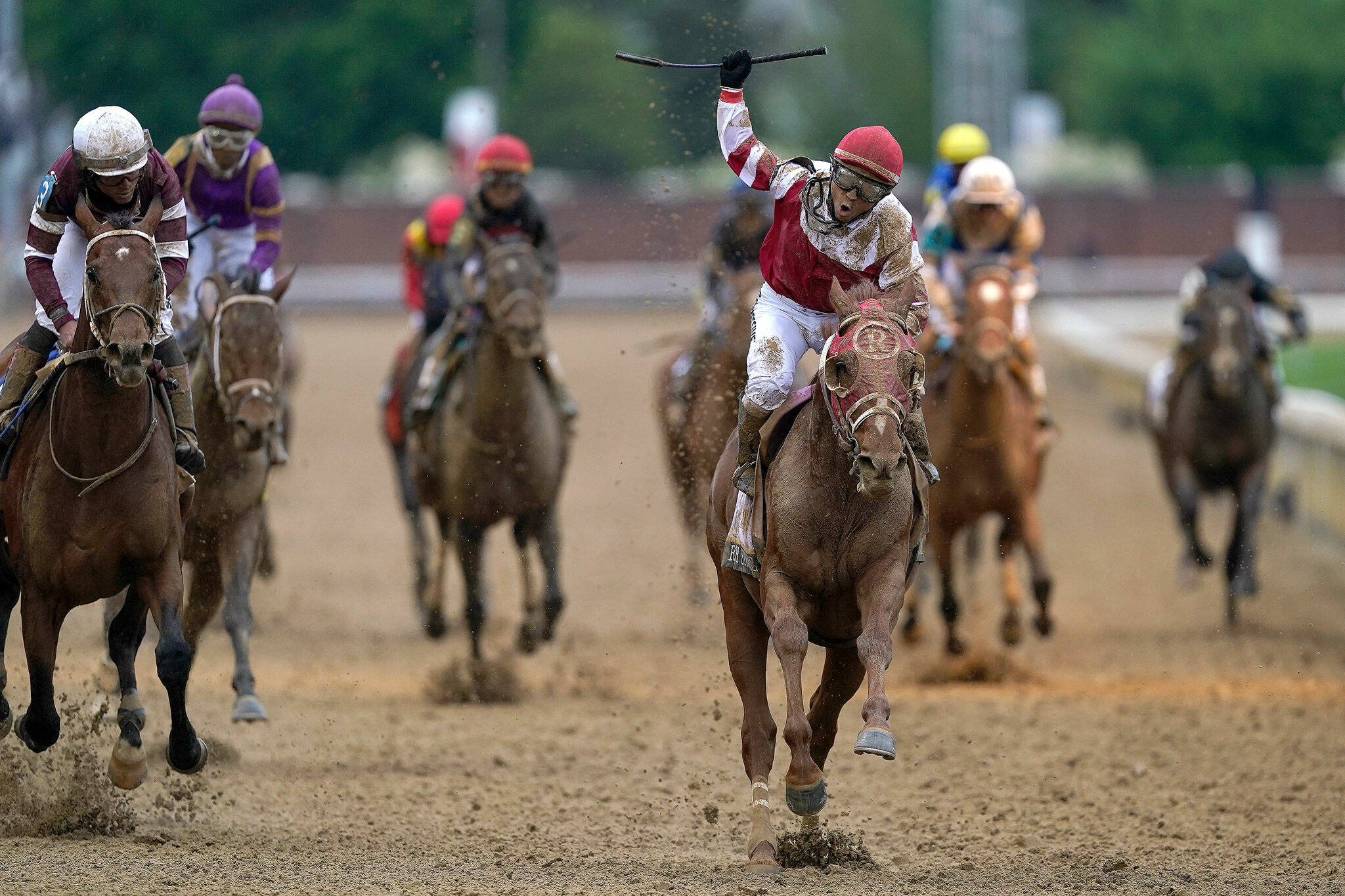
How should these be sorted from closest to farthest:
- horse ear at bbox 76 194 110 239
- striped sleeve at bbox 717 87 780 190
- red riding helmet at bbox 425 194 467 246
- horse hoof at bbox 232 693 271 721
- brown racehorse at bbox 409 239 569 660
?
horse ear at bbox 76 194 110 239 < striped sleeve at bbox 717 87 780 190 < horse hoof at bbox 232 693 271 721 < brown racehorse at bbox 409 239 569 660 < red riding helmet at bbox 425 194 467 246

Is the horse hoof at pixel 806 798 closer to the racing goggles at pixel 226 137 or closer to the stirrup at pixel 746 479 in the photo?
the stirrup at pixel 746 479

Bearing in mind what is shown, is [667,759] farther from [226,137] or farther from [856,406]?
[226,137]

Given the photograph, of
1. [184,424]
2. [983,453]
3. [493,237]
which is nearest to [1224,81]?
[983,453]

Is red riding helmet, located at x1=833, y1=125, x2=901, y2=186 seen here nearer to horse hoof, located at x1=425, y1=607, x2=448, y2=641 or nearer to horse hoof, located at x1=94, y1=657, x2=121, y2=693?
horse hoof, located at x1=94, y1=657, x2=121, y2=693

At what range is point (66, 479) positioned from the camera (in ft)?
22.7

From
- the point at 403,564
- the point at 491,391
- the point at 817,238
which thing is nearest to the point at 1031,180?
the point at 403,564

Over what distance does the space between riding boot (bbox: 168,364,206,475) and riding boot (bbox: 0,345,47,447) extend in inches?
20.9

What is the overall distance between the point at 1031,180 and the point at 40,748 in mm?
49772

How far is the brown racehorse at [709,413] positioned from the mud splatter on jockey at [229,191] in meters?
2.75

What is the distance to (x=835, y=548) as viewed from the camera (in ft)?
21.7

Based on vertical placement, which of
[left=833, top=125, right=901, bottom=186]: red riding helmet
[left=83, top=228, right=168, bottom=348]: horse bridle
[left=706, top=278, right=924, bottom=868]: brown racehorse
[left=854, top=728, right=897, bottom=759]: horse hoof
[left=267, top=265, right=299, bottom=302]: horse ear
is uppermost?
[left=833, top=125, right=901, bottom=186]: red riding helmet

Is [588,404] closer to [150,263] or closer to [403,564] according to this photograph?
[403,564]

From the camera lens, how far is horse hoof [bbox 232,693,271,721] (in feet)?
30.1

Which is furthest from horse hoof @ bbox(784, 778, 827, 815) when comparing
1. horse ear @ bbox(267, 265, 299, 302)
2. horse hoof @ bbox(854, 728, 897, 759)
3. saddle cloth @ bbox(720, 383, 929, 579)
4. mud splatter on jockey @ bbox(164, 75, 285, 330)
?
mud splatter on jockey @ bbox(164, 75, 285, 330)
